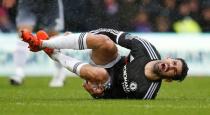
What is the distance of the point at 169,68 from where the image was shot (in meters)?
9.55

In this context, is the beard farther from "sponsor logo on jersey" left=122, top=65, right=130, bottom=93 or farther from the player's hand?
the player's hand

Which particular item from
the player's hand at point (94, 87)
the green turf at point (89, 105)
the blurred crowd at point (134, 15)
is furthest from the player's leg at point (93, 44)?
the blurred crowd at point (134, 15)

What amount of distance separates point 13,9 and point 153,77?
9.43m

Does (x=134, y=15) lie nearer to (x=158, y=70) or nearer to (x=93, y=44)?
(x=93, y=44)

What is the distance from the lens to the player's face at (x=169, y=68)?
9555 mm

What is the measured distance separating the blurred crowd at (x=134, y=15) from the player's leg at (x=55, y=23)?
10.9 ft

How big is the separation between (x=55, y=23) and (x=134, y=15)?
5368 mm

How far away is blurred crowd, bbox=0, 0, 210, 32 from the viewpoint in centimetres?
1848

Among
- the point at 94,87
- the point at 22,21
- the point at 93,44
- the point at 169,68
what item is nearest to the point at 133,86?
the point at 94,87

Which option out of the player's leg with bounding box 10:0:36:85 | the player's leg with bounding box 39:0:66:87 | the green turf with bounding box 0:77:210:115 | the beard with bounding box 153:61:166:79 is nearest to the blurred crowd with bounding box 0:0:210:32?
the player's leg with bounding box 39:0:66:87

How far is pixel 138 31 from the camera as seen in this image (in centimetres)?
1941

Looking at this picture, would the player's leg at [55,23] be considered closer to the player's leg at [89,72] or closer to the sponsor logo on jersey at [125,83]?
the player's leg at [89,72]

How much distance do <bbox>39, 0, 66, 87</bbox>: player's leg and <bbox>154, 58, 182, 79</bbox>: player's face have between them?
15.3 ft

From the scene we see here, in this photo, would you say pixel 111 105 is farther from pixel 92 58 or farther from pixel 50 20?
pixel 50 20
